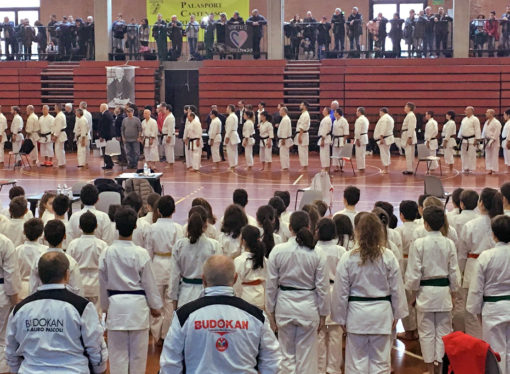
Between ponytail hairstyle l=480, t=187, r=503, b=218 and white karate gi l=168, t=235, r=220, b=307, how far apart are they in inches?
112

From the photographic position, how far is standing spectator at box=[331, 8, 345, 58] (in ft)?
86.8

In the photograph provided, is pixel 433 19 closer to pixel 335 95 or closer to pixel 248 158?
pixel 335 95

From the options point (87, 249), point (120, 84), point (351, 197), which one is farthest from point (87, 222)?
point (120, 84)

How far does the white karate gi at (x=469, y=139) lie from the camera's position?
20.0 m

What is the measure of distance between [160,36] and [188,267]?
2121 centimetres

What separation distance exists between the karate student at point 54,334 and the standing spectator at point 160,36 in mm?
22983

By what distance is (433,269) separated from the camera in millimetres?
7008

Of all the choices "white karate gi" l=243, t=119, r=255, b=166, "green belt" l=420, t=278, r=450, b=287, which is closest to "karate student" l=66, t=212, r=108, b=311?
"green belt" l=420, t=278, r=450, b=287

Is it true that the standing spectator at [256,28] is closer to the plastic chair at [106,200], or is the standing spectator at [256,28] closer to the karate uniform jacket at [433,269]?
the plastic chair at [106,200]

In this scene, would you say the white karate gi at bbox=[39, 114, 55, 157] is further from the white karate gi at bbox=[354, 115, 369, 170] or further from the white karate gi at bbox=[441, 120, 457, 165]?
the white karate gi at bbox=[441, 120, 457, 165]

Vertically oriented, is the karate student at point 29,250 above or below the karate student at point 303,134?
below

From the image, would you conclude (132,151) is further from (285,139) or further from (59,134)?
(285,139)

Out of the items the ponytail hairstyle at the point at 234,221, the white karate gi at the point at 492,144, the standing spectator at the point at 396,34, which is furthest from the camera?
the standing spectator at the point at 396,34

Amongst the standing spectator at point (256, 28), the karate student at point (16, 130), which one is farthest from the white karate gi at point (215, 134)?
the standing spectator at point (256, 28)
